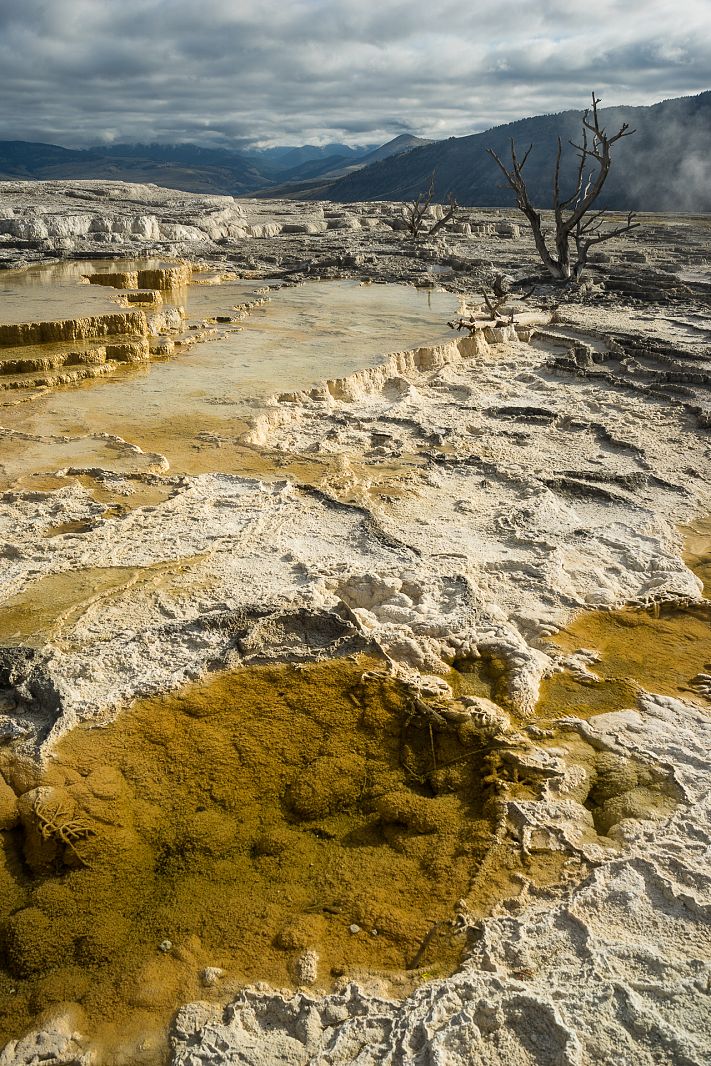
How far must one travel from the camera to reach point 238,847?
252 centimetres

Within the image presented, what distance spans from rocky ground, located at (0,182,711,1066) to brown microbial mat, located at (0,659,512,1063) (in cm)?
11

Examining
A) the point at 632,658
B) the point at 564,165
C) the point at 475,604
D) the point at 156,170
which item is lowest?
the point at 632,658

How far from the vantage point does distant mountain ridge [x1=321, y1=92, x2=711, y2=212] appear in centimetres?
4706

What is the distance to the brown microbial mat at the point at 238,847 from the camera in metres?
2.10

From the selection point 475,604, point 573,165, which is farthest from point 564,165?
point 475,604

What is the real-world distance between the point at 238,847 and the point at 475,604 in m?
1.81

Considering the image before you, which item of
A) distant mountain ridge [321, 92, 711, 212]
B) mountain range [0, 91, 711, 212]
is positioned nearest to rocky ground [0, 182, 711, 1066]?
mountain range [0, 91, 711, 212]

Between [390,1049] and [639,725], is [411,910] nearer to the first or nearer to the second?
[390,1049]

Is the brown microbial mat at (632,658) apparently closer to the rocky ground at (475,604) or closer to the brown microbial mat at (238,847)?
the rocky ground at (475,604)

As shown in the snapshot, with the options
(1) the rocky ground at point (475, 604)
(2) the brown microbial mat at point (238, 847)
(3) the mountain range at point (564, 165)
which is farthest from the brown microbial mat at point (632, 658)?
(3) the mountain range at point (564, 165)

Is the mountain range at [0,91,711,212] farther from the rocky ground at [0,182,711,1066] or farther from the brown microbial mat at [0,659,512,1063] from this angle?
the brown microbial mat at [0,659,512,1063]

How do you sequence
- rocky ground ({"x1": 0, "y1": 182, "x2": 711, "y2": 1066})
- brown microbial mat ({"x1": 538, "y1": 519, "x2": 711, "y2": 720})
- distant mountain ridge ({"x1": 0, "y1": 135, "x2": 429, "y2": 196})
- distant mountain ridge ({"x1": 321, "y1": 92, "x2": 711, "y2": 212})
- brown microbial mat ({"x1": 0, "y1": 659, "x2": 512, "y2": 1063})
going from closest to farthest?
rocky ground ({"x1": 0, "y1": 182, "x2": 711, "y2": 1066}) → brown microbial mat ({"x1": 0, "y1": 659, "x2": 512, "y2": 1063}) → brown microbial mat ({"x1": 538, "y1": 519, "x2": 711, "y2": 720}) → distant mountain ridge ({"x1": 321, "y1": 92, "x2": 711, "y2": 212}) → distant mountain ridge ({"x1": 0, "y1": 135, "x2": 429, "y2": 196})

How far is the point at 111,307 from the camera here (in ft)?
29.9

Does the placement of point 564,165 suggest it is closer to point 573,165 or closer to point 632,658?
point 573,165
